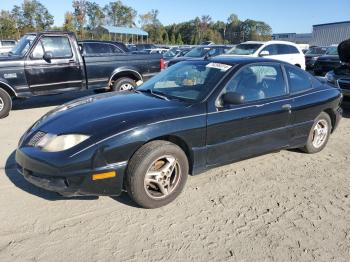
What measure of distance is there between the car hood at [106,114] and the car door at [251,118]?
0.54 m

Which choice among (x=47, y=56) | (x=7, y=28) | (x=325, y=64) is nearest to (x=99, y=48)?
(x=47, y=56)

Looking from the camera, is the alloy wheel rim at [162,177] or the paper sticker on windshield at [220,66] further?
the paper sticker on windshield at [220,66]

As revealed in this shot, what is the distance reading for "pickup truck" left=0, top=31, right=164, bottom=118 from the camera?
7.93 meters

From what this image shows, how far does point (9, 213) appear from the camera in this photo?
3537mm

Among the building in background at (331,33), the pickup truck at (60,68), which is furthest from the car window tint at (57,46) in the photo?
the building in background at (331,33)

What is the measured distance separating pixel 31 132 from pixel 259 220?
8.44ft

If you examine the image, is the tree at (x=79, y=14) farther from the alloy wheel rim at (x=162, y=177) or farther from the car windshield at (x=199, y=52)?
the alloy wheel rim at (x=162, y=177)

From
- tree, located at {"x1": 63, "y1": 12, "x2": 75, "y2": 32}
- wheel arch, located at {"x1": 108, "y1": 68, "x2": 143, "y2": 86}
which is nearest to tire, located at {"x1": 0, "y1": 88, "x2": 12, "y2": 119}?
wheel arch, located at {"x1": 108, "y1": 68, "x2": 143, "y2": 86}

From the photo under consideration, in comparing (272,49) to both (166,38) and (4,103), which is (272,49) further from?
(166,38)

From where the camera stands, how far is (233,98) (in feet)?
13.1

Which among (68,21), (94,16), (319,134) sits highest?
(94,16)

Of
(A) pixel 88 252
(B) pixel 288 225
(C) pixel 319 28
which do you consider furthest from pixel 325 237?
(C) pixel 319 28

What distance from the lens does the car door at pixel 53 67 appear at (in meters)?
8.13

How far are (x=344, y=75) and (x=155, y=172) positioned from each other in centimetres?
687
